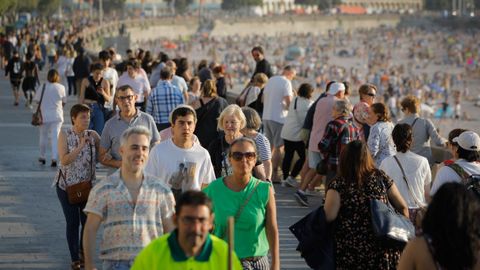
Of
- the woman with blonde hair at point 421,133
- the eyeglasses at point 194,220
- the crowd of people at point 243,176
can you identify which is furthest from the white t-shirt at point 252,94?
the eyeglasses at point 194,220

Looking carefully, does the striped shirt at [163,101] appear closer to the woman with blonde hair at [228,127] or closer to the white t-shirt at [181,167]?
the woman with blonde hair at [228,127]

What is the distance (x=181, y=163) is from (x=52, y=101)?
25.6 ft

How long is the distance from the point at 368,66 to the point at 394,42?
30.9 metres

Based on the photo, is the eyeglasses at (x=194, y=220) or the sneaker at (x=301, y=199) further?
the sneaker at (x=301, y=199)

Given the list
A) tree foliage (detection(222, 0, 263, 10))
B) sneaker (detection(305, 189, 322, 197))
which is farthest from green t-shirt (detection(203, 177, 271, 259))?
tree foliage (detection(222, 0, 263, 10))

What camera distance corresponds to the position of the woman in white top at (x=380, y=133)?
1057 cm

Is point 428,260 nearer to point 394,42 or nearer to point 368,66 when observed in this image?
point 368,66

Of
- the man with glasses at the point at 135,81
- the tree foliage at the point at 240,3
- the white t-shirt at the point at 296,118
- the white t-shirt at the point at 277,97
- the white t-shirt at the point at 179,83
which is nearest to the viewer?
the white t-shirt at the point at 296,118

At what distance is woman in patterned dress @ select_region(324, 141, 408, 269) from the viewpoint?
6883 millimetres

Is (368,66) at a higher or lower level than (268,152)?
lower

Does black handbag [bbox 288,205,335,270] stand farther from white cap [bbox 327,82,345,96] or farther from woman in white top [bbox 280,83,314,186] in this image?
woman in white top [bbox 280,83,314,186]

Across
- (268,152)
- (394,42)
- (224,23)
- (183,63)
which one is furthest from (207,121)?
(224,23)

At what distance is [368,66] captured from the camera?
11238 cm

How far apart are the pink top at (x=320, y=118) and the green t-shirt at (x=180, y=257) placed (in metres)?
7.56
